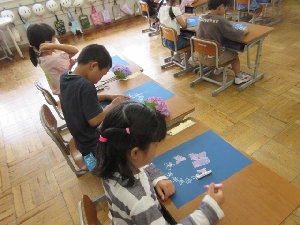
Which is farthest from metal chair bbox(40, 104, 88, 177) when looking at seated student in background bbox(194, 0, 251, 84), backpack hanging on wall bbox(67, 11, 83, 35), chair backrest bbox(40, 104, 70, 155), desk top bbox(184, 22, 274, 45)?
backpack hanging on wall bbox(67, 11, 83, 35)

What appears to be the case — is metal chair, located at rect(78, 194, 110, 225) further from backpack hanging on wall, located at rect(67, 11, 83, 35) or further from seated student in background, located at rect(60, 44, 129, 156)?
backpack hanging on wall, located at rect(67, 11, 83, 35)

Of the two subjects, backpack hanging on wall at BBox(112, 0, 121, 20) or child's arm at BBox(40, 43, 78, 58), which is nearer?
child's arm at BBox(40, 43, 78, 58)

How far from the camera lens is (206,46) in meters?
2.46

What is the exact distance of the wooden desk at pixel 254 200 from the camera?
825mm

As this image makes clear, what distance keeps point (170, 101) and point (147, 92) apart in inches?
9.2

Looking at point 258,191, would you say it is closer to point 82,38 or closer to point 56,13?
point 82,38

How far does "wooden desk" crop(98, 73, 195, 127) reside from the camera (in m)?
1.41

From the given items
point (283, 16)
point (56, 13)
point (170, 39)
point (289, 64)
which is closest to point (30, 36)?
point (170, 39)

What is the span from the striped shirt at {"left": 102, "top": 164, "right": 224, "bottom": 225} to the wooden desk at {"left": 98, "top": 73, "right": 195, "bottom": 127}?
61 centimetres

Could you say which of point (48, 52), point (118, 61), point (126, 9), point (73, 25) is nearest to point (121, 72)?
point (118, 61)

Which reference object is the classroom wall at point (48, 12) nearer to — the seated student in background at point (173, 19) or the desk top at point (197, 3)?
the desk top at point (197, 3)

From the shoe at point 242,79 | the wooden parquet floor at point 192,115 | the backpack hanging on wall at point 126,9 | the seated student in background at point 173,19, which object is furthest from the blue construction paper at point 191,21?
the backpack hanging on wall at point 126,9

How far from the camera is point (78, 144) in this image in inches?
59.4

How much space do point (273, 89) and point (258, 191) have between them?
2103 mm
